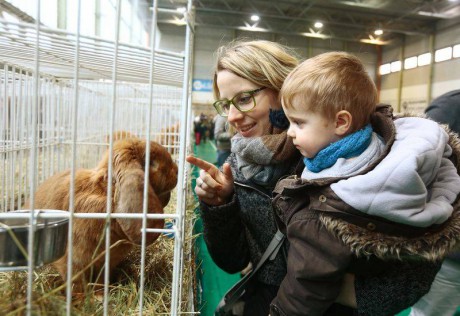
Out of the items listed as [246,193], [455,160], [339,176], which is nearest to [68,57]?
[246,193]

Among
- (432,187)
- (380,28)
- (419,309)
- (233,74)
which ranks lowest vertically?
(419,309)

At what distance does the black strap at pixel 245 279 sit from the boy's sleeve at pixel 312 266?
25 cm

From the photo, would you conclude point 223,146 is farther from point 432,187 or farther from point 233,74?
point 432,187

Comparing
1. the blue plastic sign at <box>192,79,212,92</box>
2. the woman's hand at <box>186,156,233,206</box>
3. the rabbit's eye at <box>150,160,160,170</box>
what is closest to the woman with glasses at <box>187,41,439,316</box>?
the woman's hand at <box>186,156,233,206</box>

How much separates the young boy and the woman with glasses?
185 millimetres

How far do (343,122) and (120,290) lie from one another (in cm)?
109

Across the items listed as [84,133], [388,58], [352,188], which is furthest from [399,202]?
[388,58]

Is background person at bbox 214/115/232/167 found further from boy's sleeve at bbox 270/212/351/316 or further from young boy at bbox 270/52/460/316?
boy's sleeve at bbox 270/212/351/316

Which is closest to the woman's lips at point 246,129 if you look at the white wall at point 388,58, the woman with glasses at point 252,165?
the woman with glasses at point 252,165

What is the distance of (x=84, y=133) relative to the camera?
351cm

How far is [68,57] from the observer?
126cm

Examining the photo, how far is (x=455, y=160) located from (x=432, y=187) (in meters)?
0.18

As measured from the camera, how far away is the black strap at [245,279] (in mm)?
1161

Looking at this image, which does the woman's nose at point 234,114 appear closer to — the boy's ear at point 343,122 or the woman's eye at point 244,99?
the woman's eye at point 244,99
